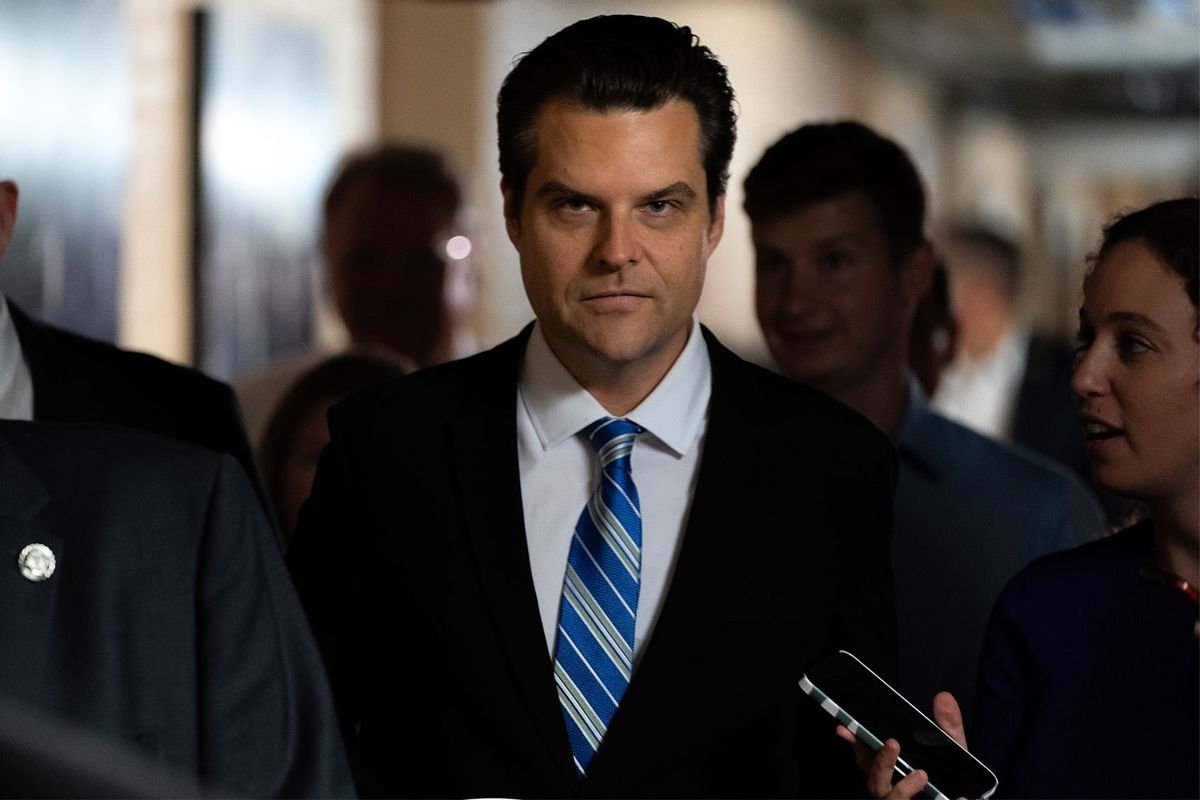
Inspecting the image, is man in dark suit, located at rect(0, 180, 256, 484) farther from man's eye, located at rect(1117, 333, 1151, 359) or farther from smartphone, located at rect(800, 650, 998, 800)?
man's eye, located at rect(1117, 333, 1151, 359)

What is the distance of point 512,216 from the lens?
6.26 feet

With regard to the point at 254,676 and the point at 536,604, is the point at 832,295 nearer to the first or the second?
the point at 536,604

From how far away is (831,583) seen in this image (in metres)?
1.87

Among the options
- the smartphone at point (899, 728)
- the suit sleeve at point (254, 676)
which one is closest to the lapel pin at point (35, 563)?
the suit sleeve at point (254, 676)

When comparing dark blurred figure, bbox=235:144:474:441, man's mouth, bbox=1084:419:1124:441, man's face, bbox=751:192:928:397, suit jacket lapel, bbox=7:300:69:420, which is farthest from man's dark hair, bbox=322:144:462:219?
man's mouth, bbox=1084:419:1124:441

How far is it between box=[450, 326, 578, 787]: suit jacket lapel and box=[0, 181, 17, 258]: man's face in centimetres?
55

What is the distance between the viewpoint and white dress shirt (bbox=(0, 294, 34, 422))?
197 cm

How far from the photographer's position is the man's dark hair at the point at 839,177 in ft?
8.58

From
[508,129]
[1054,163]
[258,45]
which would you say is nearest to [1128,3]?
[258,45]

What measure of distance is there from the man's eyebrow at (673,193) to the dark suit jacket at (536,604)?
0.81 feet

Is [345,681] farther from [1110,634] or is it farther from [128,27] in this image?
[128,27]

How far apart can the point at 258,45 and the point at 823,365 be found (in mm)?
3290

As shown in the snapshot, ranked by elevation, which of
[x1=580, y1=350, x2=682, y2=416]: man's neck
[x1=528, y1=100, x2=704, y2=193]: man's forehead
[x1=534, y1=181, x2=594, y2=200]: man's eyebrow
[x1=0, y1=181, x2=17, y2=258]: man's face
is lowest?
[x1=580, y1=350, x2=682, y2=416]: man's neck

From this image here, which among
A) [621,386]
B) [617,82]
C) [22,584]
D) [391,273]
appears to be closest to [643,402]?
[621,386]
